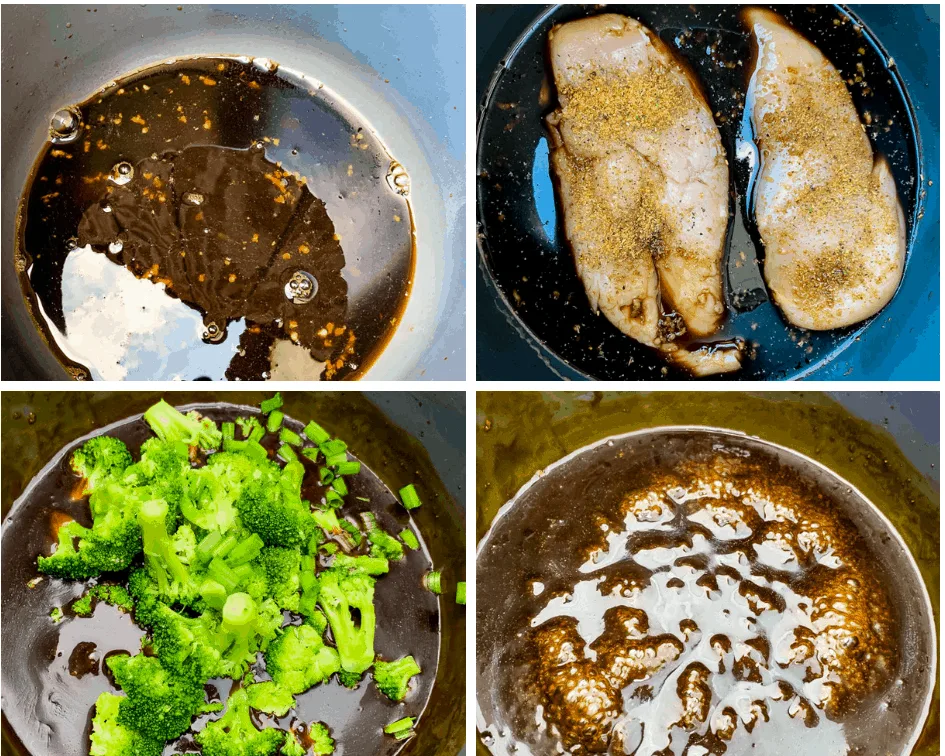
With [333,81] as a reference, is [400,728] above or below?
below

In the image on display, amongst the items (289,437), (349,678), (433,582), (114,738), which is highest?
(289,437)

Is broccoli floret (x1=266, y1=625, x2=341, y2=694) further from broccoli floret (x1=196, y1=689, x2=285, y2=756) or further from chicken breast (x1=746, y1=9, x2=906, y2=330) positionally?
chicken breast (x1=746, y1=9, x2=906, y2=330)

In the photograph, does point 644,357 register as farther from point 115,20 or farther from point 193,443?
point 115,20

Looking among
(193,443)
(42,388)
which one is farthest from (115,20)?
(193,443)

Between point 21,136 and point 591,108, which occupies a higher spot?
point 591,108

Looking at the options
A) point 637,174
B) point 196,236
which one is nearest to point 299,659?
point 196,236

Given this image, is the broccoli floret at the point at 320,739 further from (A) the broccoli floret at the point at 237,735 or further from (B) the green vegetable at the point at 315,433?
(B) the green vegetable at the point at 315,433

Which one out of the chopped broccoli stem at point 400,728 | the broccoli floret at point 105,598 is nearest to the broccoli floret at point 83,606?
the broccoli floret at point 105,598

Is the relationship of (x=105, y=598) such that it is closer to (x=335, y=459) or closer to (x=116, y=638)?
(x=116, y=638)
